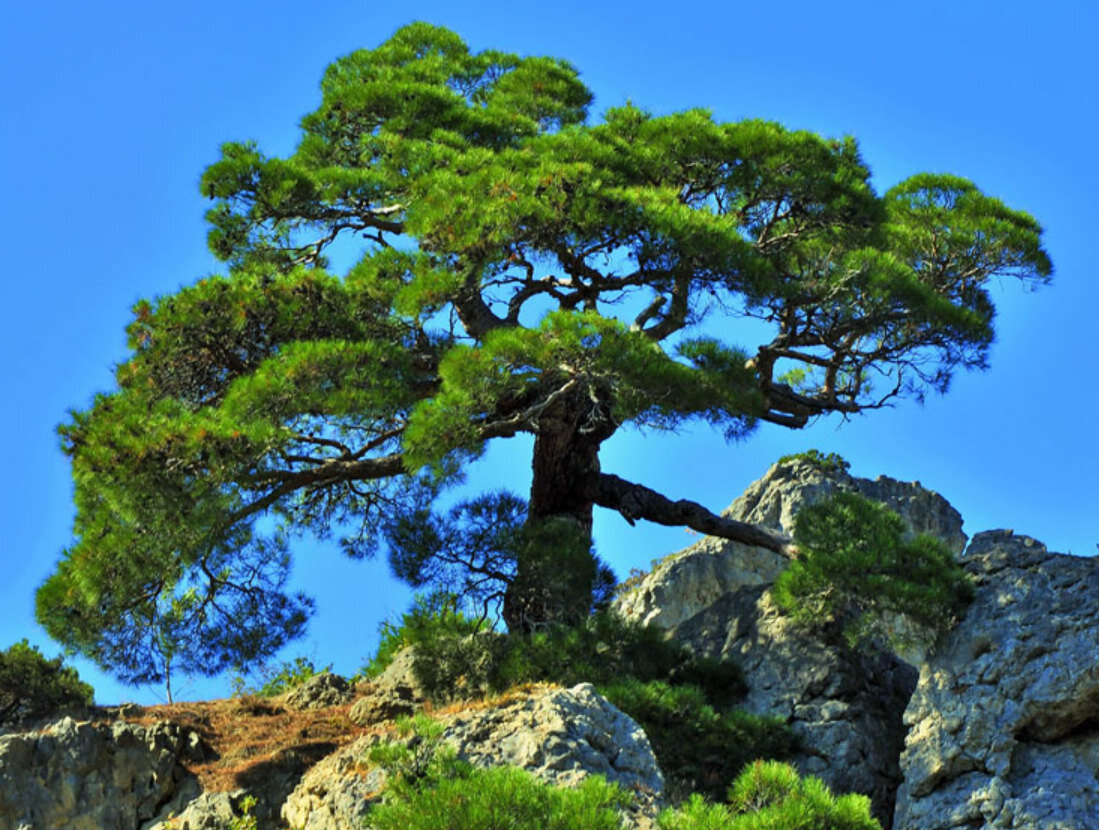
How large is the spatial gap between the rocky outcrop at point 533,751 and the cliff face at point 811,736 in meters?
0.01

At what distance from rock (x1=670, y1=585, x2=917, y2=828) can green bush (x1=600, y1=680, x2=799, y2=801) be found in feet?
2.09

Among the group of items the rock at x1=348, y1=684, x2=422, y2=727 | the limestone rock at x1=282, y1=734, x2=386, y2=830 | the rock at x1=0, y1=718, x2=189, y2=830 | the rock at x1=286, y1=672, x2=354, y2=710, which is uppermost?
the rock at x1=286, y1=672, x2=354, y2=710

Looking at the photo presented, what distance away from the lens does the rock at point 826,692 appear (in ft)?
37.7

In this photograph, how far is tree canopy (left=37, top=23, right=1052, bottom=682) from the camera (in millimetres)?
10945

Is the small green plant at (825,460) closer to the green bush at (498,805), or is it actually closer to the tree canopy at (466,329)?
the tree canopy at (466,329)

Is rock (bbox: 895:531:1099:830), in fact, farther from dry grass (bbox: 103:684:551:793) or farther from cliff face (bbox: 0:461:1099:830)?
dry grass (bbox: 103:684:551:793)

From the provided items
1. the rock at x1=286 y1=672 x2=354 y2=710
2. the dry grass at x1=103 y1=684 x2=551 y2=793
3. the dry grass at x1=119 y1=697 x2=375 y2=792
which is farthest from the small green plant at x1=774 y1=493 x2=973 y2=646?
the rock at x1=286 y1=672 x2=354 y2=710

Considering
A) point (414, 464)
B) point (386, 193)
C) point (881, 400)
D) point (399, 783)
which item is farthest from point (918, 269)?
point (399, 783)

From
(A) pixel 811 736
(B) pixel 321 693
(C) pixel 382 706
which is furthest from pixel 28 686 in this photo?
(A) pixel 811 736

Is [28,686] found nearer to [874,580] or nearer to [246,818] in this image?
[246,818]

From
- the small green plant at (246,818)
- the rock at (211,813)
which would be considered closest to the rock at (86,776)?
the rock at (211,813)

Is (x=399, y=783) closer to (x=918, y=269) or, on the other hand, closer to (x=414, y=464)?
(x=414, y=464)

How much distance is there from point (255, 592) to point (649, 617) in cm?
Answer: 467

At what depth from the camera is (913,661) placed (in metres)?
11.5
